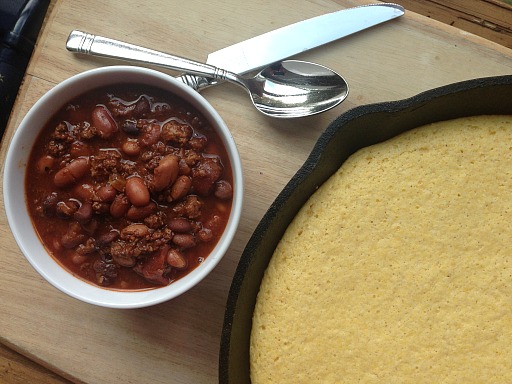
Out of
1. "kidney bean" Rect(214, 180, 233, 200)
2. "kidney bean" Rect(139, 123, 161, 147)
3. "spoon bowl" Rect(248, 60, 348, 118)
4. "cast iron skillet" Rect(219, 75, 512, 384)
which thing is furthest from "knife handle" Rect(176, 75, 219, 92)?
"cast iron skillet" Rect(219, 75, 512, 384)

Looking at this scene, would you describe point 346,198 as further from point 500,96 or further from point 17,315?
point 17,315

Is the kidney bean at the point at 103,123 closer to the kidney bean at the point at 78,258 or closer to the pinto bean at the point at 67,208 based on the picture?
the pinto bean at the point at 67,208

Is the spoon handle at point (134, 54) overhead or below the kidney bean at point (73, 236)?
overhead

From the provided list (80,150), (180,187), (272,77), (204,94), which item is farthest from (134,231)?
(272,77)

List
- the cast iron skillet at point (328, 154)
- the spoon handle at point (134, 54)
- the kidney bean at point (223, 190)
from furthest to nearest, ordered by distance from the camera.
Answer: the spoon handle at point (134, 54) < the kidney bean at point (223, 190) < the cast iron skillet at point (328, 154)

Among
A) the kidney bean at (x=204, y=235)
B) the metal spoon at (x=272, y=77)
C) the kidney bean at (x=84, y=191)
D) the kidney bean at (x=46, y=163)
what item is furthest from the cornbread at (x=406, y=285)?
the kidney bean at (x=46, y=163)

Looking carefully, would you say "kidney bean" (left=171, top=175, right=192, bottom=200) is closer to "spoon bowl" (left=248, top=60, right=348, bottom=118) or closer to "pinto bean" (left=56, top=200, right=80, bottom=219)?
"pinto bean" (left=56, top=200, right=80, bottom=219)
